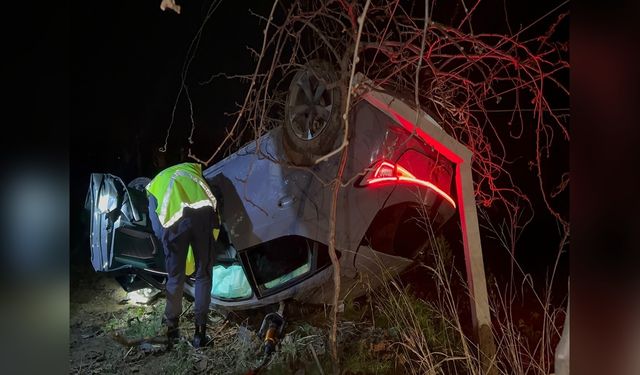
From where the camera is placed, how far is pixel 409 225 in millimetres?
4035

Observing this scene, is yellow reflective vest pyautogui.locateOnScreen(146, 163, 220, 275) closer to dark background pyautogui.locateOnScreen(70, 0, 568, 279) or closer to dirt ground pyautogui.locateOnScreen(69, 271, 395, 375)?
dark background pyautogui.locateOnScreen(70, 0, 568, 279)

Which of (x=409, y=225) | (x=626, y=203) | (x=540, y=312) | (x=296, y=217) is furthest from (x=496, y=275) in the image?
(x=626, y=203)

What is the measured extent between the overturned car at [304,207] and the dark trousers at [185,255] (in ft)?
0.30

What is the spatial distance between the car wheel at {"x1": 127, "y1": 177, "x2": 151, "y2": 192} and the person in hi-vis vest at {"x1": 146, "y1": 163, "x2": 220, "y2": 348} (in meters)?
0.10

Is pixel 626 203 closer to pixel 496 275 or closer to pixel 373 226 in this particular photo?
pixel 373 226

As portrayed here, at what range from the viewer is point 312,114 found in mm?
3852

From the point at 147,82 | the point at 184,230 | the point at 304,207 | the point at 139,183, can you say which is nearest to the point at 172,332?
the point at 184,230

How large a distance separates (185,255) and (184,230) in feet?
0.64

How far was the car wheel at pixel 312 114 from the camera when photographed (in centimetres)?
372

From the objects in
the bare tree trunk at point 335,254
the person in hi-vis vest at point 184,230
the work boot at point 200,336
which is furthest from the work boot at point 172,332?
the bare tree trunk at point 335,254

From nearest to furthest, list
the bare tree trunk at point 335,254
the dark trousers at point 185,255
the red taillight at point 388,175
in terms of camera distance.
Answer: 1. the bare tree trunk at point 335,254
2. the red taillight at point 388,175
3. the dark trousers at point 185,255

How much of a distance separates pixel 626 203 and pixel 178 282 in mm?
2938

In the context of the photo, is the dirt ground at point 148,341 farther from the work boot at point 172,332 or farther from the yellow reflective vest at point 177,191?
the yellow reflective vest at point 177,191

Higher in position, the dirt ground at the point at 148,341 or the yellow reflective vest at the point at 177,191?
the yellow reflective vest at the point at 177,191
